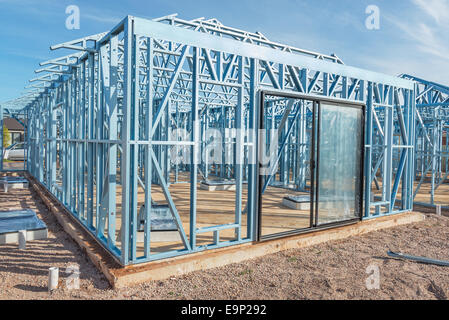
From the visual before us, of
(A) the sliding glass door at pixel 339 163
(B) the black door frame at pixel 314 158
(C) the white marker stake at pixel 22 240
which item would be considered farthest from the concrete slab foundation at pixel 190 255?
(C) the white marker stake at pixel 22 240

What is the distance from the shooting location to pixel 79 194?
7066 mm

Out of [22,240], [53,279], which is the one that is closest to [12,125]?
[22,240]

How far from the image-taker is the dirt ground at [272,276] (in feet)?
14.2

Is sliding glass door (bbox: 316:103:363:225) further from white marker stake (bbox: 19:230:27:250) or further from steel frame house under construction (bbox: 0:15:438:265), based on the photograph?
white marker stake (bbox: 19:230:27:250)

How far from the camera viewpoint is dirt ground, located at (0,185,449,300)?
4.34 m

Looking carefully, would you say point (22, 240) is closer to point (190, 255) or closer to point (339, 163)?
point (190, 255)

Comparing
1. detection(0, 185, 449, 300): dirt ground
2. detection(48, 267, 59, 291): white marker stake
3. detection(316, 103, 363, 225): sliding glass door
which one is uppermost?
detection(316, 103, 363, 225): sliding glass door

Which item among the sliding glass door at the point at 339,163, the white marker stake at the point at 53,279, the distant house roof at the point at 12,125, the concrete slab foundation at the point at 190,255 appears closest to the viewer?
the white marker stake at the point at 53,279

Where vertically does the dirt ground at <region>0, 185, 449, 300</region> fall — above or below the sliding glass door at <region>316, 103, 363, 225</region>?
below

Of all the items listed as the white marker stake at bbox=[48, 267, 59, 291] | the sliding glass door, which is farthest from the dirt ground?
the sliding glass door

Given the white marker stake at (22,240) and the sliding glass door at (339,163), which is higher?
the sliding glass door at (339,163)

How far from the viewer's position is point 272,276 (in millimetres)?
4969

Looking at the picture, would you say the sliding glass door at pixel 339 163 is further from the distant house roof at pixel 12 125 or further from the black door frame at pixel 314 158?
the distant house roof at pixel 12 125

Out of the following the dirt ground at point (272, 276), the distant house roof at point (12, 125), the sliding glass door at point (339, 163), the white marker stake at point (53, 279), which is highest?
the distant house roof at point (12, 125)
